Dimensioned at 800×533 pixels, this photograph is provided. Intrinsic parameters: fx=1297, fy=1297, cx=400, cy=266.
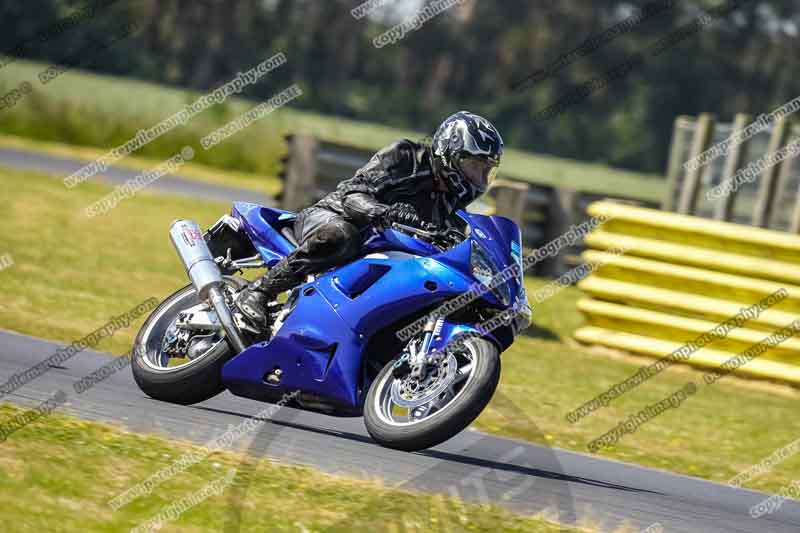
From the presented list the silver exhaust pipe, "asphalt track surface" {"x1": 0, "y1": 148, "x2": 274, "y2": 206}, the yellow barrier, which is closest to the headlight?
the silver exhaust pipe

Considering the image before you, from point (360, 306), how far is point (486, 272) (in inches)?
27.6

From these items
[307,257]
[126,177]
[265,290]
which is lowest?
[126,177]

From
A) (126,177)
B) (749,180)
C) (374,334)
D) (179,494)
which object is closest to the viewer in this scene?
(179,494)

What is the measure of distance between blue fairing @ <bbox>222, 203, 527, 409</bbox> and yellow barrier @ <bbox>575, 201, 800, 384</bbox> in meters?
6.03

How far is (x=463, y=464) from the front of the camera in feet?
23.0

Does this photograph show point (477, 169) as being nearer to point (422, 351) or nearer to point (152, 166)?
point (422, 351)

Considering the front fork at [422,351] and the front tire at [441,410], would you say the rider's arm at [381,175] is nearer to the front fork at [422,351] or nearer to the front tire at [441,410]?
the front fork at [422,351]

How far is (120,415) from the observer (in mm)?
6828

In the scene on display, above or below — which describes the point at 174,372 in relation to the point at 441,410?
below

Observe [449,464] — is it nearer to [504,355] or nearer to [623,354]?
[504,355]

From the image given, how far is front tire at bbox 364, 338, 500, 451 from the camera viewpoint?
619cm

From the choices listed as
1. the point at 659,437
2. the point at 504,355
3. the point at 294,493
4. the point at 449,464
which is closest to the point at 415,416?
the point at 449,464

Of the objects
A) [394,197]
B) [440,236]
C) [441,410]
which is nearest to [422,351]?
[441,410]

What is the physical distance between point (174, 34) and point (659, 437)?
69.7m
